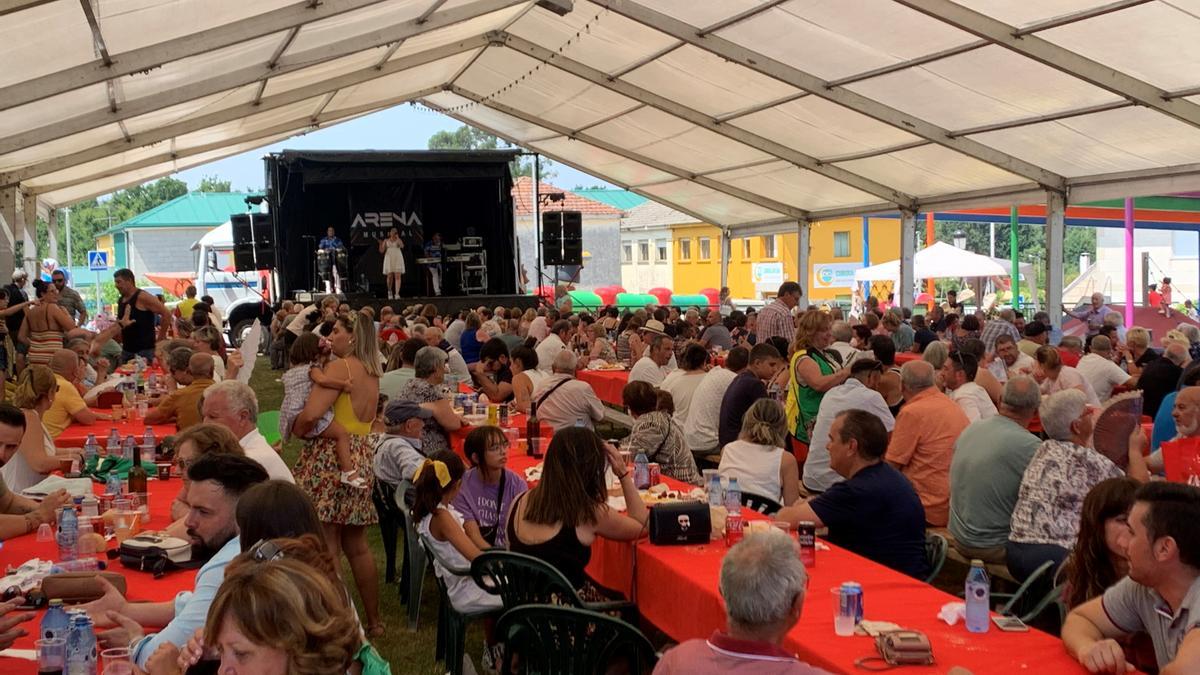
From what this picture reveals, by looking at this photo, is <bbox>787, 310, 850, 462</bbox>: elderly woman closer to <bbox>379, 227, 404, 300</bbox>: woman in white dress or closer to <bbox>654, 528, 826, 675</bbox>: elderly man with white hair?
<bbox>654, 528, 826, 675</bbox>: elderly man with white hair

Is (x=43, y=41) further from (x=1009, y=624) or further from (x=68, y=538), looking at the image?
(x=1009, y=624)

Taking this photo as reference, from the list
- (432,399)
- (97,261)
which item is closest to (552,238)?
(97,261)

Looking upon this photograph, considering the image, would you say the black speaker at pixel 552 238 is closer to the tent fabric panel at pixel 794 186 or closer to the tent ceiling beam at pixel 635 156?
the tent ceiling beam at pixel 635 156

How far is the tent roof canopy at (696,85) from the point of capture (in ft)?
36.8

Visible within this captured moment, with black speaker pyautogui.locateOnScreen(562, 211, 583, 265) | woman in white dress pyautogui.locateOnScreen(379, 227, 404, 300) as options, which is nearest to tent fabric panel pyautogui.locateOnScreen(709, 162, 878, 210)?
black speaker pyautogui.locateOnScreen(562, 211, 583, 265)

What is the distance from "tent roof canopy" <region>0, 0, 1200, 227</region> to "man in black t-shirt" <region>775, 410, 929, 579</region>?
6.63 m

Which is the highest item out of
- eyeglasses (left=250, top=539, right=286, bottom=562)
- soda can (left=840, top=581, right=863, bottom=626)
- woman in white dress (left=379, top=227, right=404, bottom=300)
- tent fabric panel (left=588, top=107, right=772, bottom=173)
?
tent fabric panel (left=588, top=107, right=772, bottom=173)

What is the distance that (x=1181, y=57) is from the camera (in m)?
11.4

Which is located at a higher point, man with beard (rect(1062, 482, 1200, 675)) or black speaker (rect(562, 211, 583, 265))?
black speaker (rect(562, 211, 583, 265))

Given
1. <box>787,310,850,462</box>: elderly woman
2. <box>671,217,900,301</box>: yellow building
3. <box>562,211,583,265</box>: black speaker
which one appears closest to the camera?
<box>787,310,850,462</box>: elderly woman

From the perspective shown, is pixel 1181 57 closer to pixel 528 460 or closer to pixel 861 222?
pixel 528 460

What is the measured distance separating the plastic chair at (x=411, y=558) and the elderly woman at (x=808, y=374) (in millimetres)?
2899

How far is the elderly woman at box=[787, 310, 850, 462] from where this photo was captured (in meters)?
7.61

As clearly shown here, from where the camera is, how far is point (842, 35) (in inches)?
531
